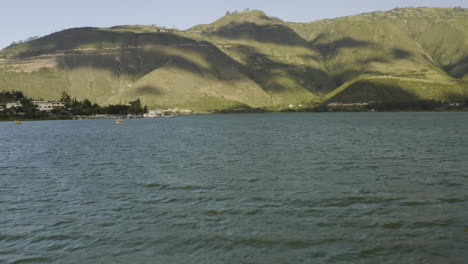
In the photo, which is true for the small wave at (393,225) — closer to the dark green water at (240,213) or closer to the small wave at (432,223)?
the dark green water at (240,213)

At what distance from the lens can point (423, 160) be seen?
62750mm

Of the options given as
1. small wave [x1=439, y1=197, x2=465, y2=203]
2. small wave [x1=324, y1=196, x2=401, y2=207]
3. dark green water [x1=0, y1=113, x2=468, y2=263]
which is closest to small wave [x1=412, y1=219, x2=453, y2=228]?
dark green water [x1=0, y1=113, x2=468, y2=263]

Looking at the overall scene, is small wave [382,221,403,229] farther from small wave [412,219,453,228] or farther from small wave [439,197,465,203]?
small wave [439,197,465,203]

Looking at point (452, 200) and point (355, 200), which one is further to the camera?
point (355, 200)

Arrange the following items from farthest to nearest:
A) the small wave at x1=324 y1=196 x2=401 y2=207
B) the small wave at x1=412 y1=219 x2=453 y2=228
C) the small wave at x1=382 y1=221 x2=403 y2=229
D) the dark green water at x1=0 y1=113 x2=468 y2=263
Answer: the small wave at x1=324 y1=196 x2=401 y2=207, the small wave at x1=412 y1=219 x2=453 y2=228, the small wave at x1=382 y1=221 x2=403 y2=229, the dark green water at x1=0 y1=113 x2=468 y2=263

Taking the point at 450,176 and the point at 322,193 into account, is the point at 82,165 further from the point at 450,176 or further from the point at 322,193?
the point at 450,176

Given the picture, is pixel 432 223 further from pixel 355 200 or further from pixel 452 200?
pixel 452 200

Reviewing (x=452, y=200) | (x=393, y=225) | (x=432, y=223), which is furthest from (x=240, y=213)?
(x=452, y=200)

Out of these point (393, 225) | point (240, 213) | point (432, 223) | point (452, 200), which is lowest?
point (452, 200)

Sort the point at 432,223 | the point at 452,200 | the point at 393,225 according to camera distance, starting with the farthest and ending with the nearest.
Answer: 1. the point at 452,200
2. the point at 432,223
3. the point at 393,225

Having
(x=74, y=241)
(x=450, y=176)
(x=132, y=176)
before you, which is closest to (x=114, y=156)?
(x=132, y=176)

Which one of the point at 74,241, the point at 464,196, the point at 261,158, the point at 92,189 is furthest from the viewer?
the point at 261,158

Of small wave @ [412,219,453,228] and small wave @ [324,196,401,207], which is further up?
small wave @ [324,196,401,207]

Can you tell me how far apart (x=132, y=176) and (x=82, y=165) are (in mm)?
17057
